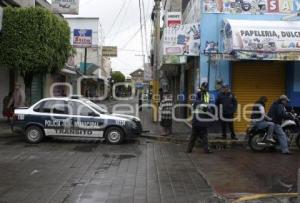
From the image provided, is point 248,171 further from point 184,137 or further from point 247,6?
point 247,6

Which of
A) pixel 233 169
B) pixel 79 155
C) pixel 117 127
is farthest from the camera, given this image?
pixel 117 127

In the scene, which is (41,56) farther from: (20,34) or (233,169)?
(233,169)

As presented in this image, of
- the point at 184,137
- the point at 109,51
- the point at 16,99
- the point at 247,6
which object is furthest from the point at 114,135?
the point at 109,51

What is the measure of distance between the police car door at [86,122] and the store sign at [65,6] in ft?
38.9

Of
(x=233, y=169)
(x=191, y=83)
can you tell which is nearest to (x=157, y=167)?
(x=233, y=169)

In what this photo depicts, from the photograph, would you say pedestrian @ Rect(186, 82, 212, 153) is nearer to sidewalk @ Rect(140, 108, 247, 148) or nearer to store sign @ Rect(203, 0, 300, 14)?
sidewalk @ Rect(140, 108, 247, 148)

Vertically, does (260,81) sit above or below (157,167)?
above

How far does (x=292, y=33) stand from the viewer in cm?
1897

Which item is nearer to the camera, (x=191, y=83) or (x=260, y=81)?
(x=260, y=81)

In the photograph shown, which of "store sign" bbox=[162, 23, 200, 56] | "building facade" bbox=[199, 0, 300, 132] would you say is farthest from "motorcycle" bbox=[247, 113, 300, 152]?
"store sign" bbox=[162, 23, 200, 56]

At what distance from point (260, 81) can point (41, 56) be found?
27.5 feet

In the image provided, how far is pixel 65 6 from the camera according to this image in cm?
2839

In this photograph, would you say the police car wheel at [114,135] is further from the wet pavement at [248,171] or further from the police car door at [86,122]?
the wet pavement at [248,171]

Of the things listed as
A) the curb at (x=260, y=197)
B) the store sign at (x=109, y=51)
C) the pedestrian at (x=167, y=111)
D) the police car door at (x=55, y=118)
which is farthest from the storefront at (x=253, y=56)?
the store sign at (x=109, y=51)
